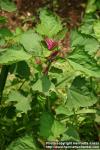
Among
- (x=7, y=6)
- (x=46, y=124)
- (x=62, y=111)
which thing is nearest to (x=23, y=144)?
(x=46, y=124)

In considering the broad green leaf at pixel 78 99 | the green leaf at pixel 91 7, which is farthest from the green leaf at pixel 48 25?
the green leaf at pixel 91 7

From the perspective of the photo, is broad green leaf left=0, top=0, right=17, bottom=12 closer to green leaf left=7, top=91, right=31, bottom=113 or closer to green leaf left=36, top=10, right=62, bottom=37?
green leaf left=36, top=10, right=62, bottom=37

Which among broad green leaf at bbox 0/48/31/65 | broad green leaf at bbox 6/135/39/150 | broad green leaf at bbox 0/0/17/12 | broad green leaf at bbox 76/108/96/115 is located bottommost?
broad green leaf at bbox 6/135/39/150

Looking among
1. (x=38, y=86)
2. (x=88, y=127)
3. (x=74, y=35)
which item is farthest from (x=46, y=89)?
(x=88, y=127)

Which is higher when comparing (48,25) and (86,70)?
(48,25)

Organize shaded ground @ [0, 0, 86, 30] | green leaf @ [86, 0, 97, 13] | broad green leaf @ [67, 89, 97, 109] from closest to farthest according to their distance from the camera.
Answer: broad green leaf @ [67, 89, 97, 109] → green leaf @ [86, 0, 97, 13] → shaded ground @ [0, 0, 86, 30]

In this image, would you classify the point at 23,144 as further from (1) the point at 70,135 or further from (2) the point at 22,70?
(2) the point at 22,70

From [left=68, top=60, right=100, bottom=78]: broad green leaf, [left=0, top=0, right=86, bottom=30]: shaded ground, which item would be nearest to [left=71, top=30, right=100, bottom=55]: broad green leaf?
[left=68, top=60, right=100, bottom=78]: broad green leaf
